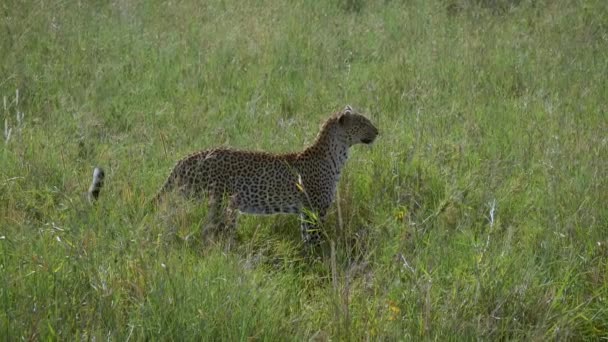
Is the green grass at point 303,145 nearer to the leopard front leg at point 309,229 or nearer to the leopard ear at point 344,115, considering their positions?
the leopard front leg at point 309,229

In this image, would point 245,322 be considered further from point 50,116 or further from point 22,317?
point 50,116

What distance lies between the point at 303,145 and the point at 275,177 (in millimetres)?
1091

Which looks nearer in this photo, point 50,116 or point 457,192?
point 457,192

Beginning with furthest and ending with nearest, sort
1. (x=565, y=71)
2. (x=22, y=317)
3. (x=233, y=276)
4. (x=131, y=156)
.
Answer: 1. (x=565, y=71)
2. (x=131, y=156)
3. (x=233, y=276)
4. (x=22, y=317)

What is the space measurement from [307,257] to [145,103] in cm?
287

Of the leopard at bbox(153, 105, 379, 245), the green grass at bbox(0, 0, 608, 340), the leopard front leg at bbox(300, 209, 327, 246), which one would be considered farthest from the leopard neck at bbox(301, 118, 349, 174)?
the leopard front leg at bbox(300, 209, 327, 246)

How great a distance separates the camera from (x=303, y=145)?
705cm

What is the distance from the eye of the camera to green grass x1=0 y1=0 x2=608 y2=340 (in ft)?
13.6

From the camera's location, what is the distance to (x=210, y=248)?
190 inches

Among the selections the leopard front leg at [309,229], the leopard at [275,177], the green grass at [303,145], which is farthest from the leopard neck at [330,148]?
the leopard front leg at [309,229]

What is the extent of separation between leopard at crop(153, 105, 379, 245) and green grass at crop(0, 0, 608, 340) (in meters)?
0.14

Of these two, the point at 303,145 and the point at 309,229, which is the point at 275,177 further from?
the point at 303,145

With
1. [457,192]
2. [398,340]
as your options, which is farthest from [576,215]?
[398,340]

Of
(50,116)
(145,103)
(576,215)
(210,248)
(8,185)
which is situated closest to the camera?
(210,248)
